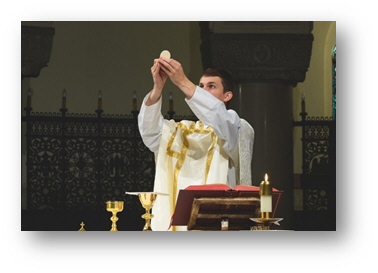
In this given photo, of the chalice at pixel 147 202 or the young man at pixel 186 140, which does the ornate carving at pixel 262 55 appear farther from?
the chalice at pixel 147 202

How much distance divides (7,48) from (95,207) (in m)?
0.83

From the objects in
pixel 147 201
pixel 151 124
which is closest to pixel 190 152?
pixel 151 124

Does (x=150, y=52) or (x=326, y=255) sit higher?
(x=150, y=52)

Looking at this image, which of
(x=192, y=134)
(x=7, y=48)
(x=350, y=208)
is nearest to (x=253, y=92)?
(x=192, y=134)

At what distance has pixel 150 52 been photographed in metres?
3.22

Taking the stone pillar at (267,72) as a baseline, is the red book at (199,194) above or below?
below

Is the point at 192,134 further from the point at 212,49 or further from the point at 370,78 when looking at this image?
the point at 370,78

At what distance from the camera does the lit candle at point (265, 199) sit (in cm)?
278

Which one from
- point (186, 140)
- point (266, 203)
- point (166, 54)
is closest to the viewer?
point (266, 203)

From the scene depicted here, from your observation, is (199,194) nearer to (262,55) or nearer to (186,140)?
(186,140)

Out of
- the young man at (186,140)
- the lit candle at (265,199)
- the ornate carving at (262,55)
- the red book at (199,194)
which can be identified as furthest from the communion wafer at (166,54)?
the lit candle at (265,199)

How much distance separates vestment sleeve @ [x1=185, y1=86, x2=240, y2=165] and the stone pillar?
84 millimetres

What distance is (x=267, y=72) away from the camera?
3.24m

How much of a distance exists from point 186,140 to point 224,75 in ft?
1.17
